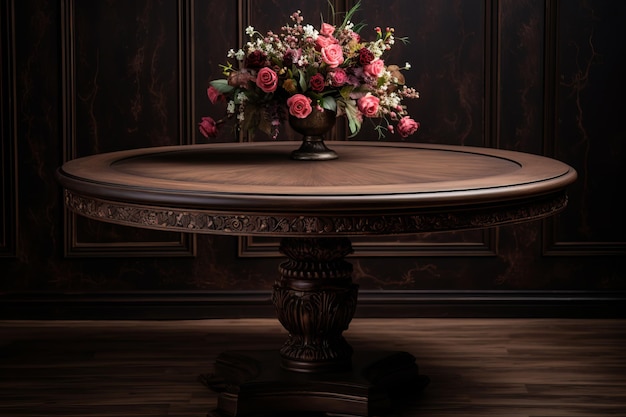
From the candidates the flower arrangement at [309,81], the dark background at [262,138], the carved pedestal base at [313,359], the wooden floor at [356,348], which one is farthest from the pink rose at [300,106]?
the dark background at [262,138]

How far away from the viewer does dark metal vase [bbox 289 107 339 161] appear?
3504mm

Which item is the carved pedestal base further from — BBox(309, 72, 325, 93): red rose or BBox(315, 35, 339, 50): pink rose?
BBox(315, 35, 339, 50): pink rose

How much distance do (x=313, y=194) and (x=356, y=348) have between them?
1.66 metres

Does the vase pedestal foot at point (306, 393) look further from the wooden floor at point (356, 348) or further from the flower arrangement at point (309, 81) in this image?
the flower arrangement at point (309, 81)

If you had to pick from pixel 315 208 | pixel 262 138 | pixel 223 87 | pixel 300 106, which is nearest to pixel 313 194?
pixel 315 208

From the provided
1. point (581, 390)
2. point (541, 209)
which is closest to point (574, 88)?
point (581, 390)

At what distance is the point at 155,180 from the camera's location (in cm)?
302

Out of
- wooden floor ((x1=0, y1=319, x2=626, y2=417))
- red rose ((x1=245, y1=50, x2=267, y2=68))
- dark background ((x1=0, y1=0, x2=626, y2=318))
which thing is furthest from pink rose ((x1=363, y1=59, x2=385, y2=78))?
dark background ((x1=0, y1=0, x2=626, y2=318))

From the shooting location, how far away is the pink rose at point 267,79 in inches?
132

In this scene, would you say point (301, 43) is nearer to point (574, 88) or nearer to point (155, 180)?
point (155, 180)

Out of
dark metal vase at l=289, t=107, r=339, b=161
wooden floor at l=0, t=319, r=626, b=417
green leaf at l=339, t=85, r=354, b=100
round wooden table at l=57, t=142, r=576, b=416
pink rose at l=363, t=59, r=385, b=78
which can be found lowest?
wooden floor at l=0, t=319, r=626, b=417

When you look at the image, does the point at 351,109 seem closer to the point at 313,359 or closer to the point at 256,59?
the point at 256,59

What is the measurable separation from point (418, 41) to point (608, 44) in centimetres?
85

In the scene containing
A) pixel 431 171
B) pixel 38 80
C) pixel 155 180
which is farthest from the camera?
pixel 38 80
